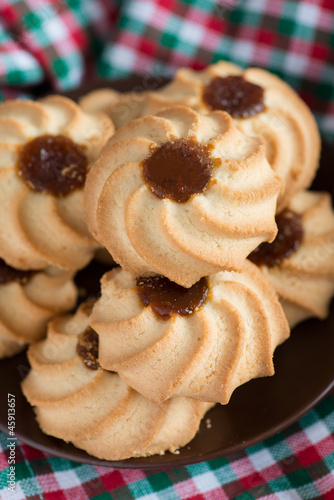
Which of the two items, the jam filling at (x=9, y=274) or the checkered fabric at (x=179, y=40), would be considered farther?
the checkered fabric at (x=179, y=40)

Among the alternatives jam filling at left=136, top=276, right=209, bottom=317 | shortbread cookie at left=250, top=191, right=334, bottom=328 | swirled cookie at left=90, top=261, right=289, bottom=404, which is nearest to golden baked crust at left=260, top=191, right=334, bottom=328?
shortbread cookie at left=250, top=191, right=334, bottom=328

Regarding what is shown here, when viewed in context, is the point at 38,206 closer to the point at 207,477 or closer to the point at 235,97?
the point at 235,97

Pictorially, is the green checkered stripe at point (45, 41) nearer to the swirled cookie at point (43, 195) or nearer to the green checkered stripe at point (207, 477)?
the swirled cookie at point (43, 195)

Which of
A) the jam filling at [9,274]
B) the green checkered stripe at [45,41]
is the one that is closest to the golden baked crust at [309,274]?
the jam filling at [9,274]

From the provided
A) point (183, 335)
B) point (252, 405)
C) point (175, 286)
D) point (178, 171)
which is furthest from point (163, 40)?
point (252, 405)

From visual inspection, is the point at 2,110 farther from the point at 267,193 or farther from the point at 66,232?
the point at 267,193

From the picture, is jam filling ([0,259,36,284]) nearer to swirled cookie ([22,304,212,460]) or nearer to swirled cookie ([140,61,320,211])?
swirled cookie ([22,304,212,460])

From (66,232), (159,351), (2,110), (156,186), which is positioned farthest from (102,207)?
(2,110)

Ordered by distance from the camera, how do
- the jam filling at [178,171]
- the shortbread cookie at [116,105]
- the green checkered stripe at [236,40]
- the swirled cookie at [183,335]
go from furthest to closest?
the green checkered stripe at [236,40] < the shortbread cookie at [116,105] < the swirled cookie at [183,335] < the jam filling at [178,171]
